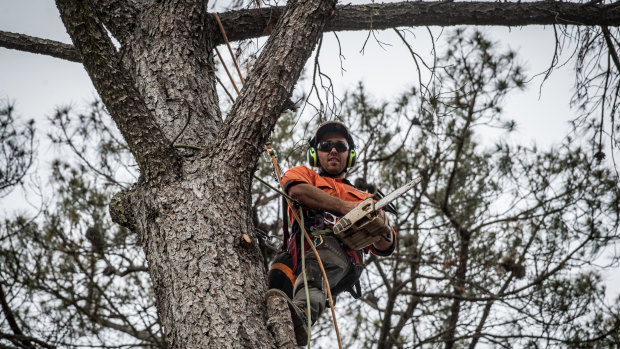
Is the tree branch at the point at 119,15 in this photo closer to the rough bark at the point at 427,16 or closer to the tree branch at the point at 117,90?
the rough bark at the point at 427,16

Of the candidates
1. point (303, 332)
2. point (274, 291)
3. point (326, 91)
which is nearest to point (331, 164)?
point (326, 91)

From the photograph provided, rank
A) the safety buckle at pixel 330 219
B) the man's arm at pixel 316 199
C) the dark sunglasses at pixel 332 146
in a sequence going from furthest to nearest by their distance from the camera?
1. the dark sunglasses at pixel 332 146
2. the safety buckle at pixel 330 219
3. the man's arm at pixel 316 199

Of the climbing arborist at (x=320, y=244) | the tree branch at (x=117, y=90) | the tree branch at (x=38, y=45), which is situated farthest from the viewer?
the tree branch at (x=38, y=45)

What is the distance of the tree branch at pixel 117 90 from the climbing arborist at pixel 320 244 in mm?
758

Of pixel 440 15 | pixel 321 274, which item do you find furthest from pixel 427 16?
pixel 321 274

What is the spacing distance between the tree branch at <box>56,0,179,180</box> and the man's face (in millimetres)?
1205

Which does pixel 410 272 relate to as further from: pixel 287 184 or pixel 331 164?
pixel 287 184

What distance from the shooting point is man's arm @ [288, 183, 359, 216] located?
2.47 metres

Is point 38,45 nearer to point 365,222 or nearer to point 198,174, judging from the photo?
point 198,174

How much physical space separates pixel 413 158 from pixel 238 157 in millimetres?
3379

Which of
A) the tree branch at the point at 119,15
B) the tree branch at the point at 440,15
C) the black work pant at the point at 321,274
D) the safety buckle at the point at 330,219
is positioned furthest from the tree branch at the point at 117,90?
the tree branch at the point at 440,15

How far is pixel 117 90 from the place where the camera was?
181 cm

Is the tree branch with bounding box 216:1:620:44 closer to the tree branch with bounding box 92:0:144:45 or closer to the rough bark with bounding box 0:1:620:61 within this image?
the rough bark with bounding box 0:1:620:61

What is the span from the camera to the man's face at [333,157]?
2.95 meters
